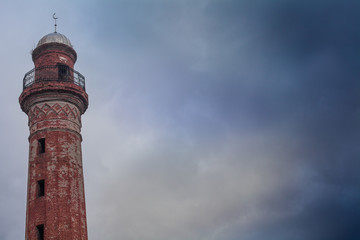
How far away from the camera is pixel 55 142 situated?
31859mm

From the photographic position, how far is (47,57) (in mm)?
35250

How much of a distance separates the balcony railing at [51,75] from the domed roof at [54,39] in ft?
7.04

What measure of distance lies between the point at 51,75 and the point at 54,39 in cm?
324

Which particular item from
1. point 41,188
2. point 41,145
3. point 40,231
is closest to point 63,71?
point 41,145

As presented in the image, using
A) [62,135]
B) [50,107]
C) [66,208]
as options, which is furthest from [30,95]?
[66,208]

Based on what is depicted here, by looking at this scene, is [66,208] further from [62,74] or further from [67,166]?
[62,74]

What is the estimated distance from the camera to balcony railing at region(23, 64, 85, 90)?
113 feet

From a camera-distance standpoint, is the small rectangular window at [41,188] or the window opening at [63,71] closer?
the small rectangular window at [41,188]

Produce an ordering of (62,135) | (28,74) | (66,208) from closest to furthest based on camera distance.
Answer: (66,208) < (62,135) < (28,74)

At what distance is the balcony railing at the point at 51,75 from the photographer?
3431cm

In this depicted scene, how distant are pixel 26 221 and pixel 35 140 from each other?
5611mm

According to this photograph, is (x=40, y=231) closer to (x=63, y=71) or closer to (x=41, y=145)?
(x=41, y=145)

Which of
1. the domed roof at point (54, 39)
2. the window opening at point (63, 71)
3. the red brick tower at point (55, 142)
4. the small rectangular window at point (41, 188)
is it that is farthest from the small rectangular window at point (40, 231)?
the domed roof at point (54, 39)

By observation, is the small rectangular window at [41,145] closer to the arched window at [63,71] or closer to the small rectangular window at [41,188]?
the small rectangular window at [41,188]
